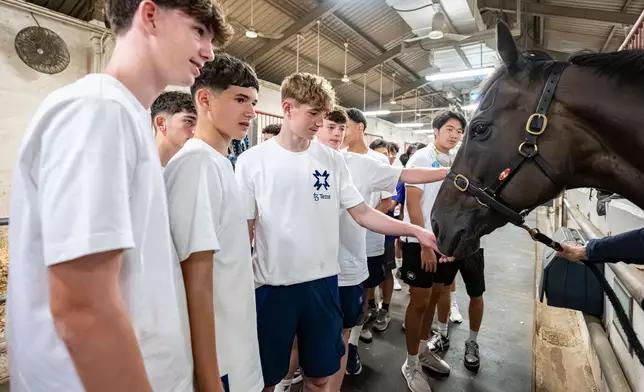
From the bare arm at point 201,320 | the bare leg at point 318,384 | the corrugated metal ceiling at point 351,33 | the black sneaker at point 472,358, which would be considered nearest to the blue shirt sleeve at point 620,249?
the bare leg at point 318,384

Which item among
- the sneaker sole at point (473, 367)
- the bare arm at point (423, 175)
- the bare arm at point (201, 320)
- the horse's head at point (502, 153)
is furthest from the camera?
the sneaker sole at point (473, 367)

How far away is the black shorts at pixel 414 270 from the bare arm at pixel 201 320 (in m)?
1.69

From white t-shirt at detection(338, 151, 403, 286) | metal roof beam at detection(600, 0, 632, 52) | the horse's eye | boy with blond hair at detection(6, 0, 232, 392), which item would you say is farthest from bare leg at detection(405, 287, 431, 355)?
metal roof beam at detection(600, 0, 632, 52)

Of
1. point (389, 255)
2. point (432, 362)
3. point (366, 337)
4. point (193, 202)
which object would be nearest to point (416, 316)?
point (432, 362)

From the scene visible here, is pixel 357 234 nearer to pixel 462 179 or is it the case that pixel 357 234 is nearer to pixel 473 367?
pixel 462 179

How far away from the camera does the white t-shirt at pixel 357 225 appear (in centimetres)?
199

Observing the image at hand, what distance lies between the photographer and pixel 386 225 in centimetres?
166

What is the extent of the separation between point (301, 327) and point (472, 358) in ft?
5.54

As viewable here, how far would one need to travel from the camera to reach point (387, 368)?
2.46 meters

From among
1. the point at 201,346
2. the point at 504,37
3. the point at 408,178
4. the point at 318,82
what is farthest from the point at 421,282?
the point at 201,346

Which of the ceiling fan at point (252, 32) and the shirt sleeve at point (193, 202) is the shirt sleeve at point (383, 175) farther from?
the ceiling fan at point (252, 32)

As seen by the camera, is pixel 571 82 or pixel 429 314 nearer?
pixel 571 82

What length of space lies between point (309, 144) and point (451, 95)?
15752 mm

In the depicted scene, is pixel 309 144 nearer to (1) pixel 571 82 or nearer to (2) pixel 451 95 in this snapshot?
(1) pixel 571 82
